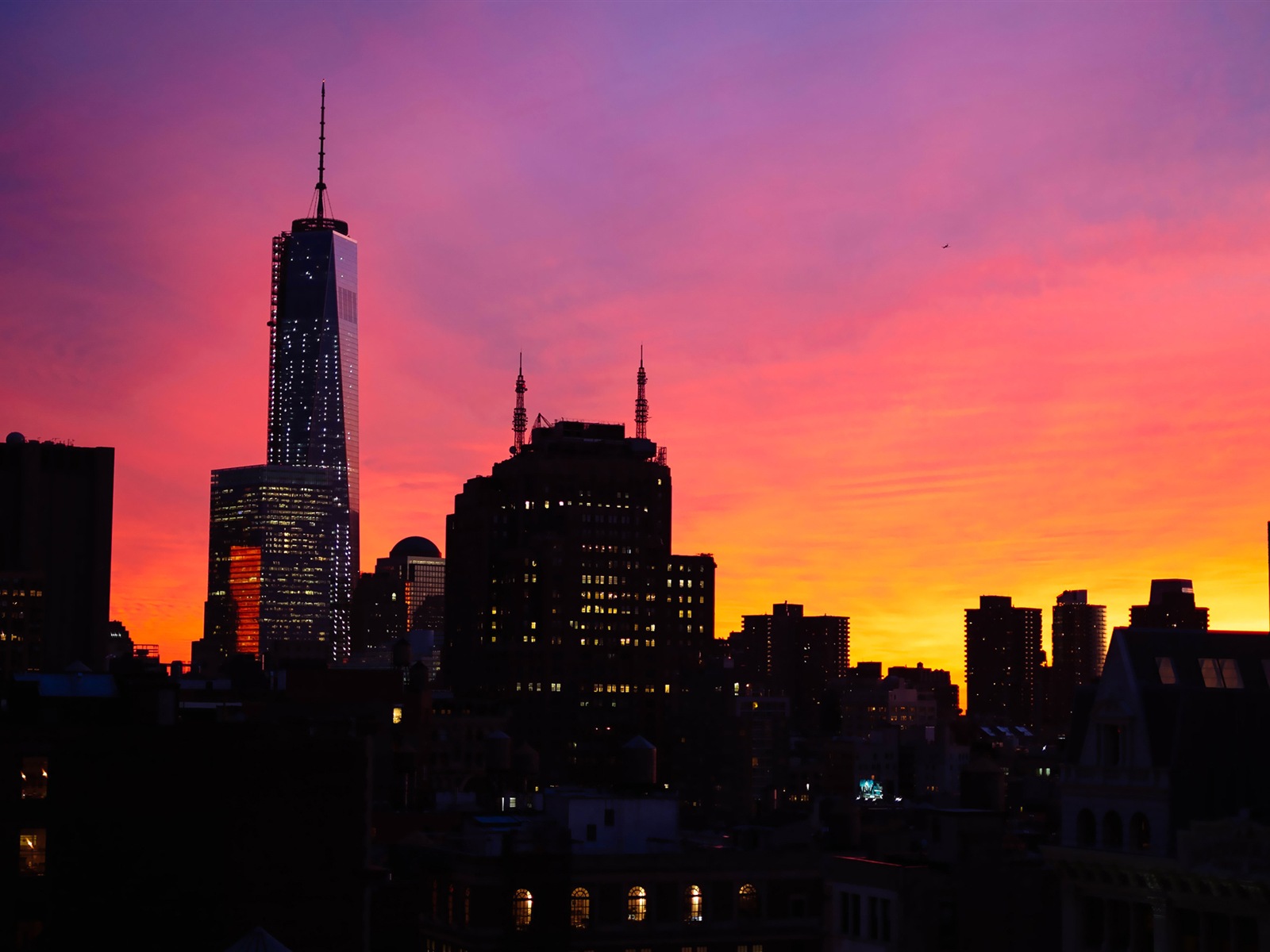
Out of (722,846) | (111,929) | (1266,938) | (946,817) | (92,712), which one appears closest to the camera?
(1266,938)

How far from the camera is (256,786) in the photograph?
10169 cm

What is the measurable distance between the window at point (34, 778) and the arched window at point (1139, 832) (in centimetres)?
5385

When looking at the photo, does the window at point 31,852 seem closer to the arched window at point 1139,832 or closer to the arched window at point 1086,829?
the arched window at point 1086,829

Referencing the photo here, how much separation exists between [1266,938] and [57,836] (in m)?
58.5

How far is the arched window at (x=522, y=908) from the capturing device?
374 feet

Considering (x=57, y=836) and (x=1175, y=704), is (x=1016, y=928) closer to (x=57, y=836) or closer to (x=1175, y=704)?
(x=1175, y=704)

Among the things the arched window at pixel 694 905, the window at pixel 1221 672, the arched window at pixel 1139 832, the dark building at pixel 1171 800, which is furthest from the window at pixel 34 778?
the window at pixel 1221 672

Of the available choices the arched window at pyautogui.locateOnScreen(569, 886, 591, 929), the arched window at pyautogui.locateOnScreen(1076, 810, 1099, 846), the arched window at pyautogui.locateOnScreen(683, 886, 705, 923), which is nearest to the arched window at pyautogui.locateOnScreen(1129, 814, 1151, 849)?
the arched window at pyautogui.locateOnScreen(1076, 810, 1099, 846)

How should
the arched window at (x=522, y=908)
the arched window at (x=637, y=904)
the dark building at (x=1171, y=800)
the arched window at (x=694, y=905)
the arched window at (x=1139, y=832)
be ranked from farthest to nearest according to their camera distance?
1. the arched window at (x=694, y=905)
2. the arched window at (x=637, y=904)
3. the arched window at (x=522, y=908)
4. the arched window at (x=1139, y=832)
5. the dark building at (x=1171, y=800)

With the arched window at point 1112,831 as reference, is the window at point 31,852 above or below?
below

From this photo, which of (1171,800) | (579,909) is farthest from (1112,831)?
(579,909)

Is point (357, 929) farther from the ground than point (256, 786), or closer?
closer

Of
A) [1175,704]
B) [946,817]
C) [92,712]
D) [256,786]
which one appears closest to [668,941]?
[946,817]

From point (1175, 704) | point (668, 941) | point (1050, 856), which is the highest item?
point (1175, 704)
